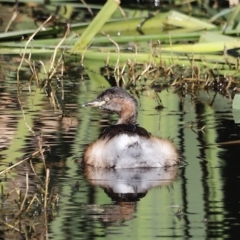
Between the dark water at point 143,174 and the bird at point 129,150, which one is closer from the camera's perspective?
the dark water at point 143,174

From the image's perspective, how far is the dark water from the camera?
5.20 metres

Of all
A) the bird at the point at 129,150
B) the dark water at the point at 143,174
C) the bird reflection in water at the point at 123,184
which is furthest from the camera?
the bird at the point at 129,150

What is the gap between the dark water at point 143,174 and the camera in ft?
17.1

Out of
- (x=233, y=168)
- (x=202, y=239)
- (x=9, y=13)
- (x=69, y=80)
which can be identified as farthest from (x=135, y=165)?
(x=9, y=13)

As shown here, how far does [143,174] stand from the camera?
635 centimetres

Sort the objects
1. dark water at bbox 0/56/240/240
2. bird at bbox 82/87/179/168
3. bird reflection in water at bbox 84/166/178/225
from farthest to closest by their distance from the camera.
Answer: bird at bbox 82/87/179/168 → bird reflection in water at bbox 84/166/178/225 → dark water at bbox 0/56/240/240

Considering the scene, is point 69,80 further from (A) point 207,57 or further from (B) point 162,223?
(B) point 162,223

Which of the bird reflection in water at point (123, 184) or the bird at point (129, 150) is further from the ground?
the bird at point (129, 150)

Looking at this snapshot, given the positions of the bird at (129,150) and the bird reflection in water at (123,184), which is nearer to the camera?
the bird reflection in water at (123,184)

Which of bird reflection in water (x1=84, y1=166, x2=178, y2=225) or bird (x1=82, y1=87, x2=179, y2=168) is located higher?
bird (x1=82, y1=87, x2=179, y2=168)

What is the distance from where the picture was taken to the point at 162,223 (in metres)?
5.27

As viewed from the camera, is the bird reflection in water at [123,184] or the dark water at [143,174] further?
the bird reflection in water at [123,184]

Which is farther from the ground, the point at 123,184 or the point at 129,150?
the point at 129,150

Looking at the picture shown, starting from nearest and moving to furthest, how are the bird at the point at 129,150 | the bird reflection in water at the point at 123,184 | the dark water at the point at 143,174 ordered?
the dark water at the point at 143,174 → the bird reflection in water at the point at 123,184 → the bird at the point at 129,150
